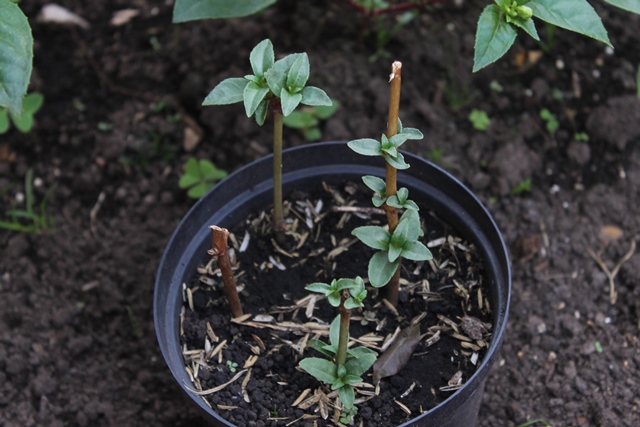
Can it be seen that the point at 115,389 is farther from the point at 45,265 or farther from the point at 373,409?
the point at 373,409

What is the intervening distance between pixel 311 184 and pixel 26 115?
0.85 meters

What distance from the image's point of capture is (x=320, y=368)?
1.31 m

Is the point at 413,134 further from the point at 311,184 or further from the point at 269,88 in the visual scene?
the point at 311,184

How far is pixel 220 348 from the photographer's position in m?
1.45

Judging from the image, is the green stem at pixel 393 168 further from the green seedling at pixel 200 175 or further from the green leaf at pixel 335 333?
the green seedling at pixel 200 175

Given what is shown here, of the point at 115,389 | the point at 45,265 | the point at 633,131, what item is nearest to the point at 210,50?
the point at 45,265

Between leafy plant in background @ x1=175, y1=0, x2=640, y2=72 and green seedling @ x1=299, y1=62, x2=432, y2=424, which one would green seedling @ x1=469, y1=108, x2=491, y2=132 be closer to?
leafy plant in background @ x1=175, y1=0, x2=640, y2=72

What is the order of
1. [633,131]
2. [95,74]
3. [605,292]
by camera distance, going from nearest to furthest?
[605,292] < [633,131] < [95,74]

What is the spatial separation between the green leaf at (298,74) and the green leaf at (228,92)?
8cm

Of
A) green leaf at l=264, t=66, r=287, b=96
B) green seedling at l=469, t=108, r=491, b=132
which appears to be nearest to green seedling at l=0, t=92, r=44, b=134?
green leaf at l=264, t=66, r=287, b=96

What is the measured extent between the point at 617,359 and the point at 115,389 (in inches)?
45.7

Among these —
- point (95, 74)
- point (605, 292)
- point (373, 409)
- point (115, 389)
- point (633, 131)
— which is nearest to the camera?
point (373, 409)

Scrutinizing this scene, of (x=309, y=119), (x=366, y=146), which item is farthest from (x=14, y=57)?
(x=309, y=119)

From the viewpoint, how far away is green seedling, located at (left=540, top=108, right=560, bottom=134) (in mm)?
2111
